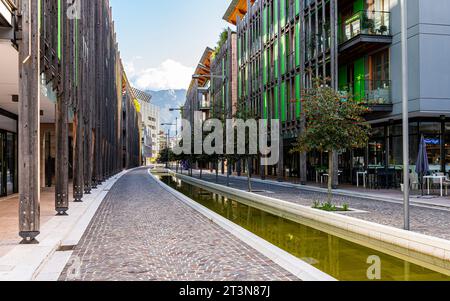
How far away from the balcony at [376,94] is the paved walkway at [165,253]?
1358 cm

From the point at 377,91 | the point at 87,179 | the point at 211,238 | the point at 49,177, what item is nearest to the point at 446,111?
the point at 377,91

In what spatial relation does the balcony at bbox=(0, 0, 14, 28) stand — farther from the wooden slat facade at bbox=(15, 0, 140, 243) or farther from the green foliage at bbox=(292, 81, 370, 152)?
the green foliage at bbox=(292, 81, 370, 152)

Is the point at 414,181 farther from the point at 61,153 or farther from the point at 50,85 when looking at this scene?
the point at 50,85

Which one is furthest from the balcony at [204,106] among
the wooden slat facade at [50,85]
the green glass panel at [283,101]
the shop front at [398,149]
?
the wooden slat facade at [50,85]

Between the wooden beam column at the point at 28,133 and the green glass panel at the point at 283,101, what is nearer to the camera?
the wooden beam column at the point at 28,133

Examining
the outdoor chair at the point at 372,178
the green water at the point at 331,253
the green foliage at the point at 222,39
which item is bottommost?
the green water at the point at 331,253

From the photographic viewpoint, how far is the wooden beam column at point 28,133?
763 centimetres

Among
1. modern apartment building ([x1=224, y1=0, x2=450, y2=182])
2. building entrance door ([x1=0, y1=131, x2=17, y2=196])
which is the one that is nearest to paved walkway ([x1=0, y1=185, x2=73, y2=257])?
building entrance door ([x1=0, y1=131, x2=17, y2=196])

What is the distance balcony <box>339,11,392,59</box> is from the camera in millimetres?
22141

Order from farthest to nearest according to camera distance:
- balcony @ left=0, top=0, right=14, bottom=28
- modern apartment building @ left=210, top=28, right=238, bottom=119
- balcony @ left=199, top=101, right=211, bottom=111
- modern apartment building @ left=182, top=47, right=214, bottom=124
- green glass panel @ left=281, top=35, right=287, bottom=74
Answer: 1. modern apartment building @ left=182, top=47, right=214, bottom=124
2. balcony @ left=199, top=101, right=211, bottom=111
3. modern apartment building @ left=210, top=28, right=238, bottom=119
4. green glass panel @ left=281, top=35, right=287, bottom=74
5. balcony @ left=0, top=0, right=14, bottom=28

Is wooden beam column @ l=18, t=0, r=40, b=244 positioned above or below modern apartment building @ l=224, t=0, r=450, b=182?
below

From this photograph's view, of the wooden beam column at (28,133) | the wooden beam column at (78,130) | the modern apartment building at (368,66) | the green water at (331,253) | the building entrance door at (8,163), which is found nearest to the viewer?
the green water at (331,253)

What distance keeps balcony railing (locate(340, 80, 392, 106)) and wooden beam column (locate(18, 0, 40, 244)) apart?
1668 centimetres

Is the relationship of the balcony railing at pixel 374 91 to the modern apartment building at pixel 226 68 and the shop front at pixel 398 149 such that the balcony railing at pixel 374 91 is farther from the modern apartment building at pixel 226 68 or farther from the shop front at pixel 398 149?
the modern apartment building at pixel 226 68
